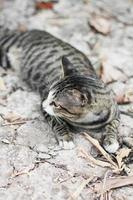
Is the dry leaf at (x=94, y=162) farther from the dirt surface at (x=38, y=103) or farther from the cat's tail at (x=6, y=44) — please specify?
the cat's tail at (x=6, y=44)

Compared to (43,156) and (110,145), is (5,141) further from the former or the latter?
(110,145)

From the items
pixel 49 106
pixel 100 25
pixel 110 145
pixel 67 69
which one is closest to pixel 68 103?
pixel 49 106

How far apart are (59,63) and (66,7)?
1.45 metres

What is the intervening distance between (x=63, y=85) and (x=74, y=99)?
0.24 metres

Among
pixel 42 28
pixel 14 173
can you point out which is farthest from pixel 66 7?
pixel 14 173

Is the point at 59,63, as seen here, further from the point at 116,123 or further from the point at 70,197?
the point at 70,197

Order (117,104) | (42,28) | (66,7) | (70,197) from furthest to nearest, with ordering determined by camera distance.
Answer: (66,7), (42,28), (117,104), (70,197)

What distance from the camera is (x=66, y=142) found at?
10.2 feet

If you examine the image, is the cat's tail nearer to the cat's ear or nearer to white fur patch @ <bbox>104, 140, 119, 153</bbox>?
the cat's ear

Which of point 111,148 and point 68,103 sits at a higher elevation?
point 68,103

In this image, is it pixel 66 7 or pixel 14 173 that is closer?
pixel 14 173

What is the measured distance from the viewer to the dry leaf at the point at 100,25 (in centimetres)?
457

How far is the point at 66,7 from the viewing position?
4969 millimetres

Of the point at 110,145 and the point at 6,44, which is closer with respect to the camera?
the point at 110,145
